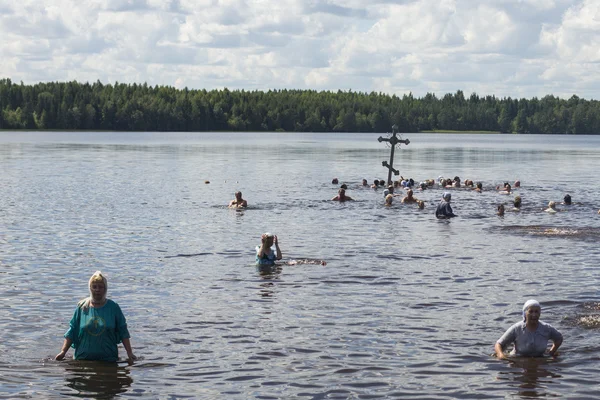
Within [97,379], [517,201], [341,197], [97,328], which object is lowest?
[97,379]

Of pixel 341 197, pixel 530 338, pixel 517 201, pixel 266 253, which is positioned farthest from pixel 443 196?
pixel 530 338

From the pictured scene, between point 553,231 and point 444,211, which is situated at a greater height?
point 444,211

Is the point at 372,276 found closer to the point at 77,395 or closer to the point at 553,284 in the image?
the point at 553,284

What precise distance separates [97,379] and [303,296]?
9103 millimetres

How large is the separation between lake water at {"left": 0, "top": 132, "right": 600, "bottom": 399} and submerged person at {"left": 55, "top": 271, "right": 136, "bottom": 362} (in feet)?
1.92

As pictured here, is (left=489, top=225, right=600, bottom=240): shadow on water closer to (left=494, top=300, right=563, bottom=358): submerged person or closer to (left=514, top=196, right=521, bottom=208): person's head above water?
(left=514, top=196, right=521, bottom=208): person's head above water

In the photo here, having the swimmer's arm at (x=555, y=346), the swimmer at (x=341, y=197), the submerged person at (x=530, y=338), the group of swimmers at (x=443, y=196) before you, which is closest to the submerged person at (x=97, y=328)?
the submerged person at (x=530, y=338)

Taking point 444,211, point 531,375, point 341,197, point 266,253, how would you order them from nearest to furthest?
point 531,375, point 266,253, point 444,211, point 341,197

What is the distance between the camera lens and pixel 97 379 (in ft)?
54.6

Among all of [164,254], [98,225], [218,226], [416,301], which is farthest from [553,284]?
[98,225]

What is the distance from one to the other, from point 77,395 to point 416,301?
35.4ft

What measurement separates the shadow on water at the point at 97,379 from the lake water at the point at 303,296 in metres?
0.04

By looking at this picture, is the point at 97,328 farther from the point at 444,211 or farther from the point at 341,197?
the point at 341,197

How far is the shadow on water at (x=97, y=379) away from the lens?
16.1m
